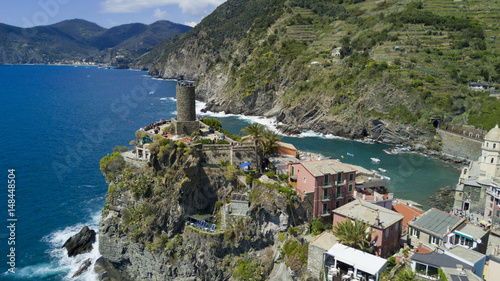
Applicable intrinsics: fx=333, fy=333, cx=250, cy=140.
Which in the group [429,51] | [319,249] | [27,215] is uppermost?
[429,51]

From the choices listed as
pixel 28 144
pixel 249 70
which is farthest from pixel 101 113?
pixel 249 70

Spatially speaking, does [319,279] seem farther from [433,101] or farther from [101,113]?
[101,113]

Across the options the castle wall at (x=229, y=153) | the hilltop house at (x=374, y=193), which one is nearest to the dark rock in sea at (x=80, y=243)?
the castle wall at (x=229, y=153)

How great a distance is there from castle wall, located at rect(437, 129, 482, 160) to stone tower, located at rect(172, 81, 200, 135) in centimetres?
5450

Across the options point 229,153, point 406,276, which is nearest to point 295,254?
point 406,276

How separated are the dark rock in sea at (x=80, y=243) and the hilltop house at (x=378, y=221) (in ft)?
93.3

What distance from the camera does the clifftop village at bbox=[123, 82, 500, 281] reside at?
22.8 meters

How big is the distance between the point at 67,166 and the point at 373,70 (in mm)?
73315

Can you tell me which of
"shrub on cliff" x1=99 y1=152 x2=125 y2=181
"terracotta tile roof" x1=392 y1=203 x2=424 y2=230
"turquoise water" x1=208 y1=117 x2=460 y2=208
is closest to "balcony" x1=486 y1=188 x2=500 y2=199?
"terracotta tile roof" x1=392 y1=203 x2=424 y2=230

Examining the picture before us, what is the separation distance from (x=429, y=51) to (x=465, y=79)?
487 inches

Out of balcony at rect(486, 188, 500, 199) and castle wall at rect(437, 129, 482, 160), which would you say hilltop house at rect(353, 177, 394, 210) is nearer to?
balcony at rect(486, 188, 500, 199)

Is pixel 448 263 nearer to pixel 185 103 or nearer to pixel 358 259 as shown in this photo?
pixel 358 259

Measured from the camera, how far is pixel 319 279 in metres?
24.9

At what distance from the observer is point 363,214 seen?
27.6 m
